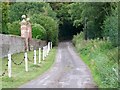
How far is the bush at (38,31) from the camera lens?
47.6m

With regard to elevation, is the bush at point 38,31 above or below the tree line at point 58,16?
below

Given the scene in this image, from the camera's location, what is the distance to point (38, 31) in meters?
48.5

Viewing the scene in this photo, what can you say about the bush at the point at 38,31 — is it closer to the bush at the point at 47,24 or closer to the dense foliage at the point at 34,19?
the dense foliage at the point at 34,19

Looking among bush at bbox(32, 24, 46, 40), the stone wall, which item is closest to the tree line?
bush at bbox(32, 24, 46, 40)

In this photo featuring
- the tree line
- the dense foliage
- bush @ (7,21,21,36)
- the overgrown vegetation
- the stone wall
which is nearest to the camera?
the overgrown vegetation

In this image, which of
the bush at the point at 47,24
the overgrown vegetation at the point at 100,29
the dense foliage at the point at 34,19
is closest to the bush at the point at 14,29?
the dense foliage at the point at 34,19

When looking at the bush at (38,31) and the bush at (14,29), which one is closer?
the bush at (14,29)

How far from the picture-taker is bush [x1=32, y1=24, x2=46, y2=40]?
4759cm

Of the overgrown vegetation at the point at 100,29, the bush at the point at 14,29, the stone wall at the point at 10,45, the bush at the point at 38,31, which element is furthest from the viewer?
the bush at the point at 38,31

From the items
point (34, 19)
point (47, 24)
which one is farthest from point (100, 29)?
point (47, 24)

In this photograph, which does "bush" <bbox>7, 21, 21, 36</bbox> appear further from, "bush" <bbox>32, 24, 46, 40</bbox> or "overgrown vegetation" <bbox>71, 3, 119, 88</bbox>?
"overgrown vegetation" <bbox>71, 3, 119, 88</bbox>

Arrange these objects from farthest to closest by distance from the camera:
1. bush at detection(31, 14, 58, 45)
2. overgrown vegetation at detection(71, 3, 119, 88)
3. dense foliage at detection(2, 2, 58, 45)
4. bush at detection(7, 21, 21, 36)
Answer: bush at detection(31, 14, 58, 45), dense foliage at detection(2, 2, 58, 45), bush at detection(7, 21, 21, 36), overgrown vegetation at detection(71, 3, 119, 88)

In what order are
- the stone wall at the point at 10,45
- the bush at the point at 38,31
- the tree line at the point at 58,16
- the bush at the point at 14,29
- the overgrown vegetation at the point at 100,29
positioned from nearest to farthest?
1. the overgrown vegetation at the point at 100,29
2. the stone wall at the point at 10,45
3. the tree line at the point at 58,16
4. the bush at the point at 14,29
5. the bush at the point at 38,31

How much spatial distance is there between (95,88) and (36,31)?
34657mm
